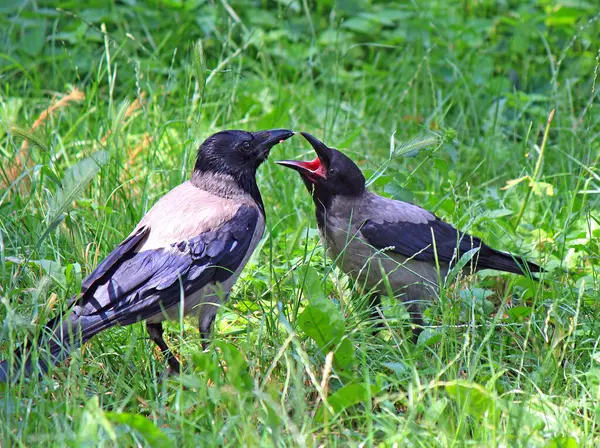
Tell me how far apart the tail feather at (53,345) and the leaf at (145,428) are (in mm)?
455

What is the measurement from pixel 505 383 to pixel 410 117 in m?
2.94

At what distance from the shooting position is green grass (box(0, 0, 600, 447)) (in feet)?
9.90

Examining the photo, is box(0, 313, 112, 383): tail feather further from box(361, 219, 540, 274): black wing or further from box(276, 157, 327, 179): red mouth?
box(361, 219, 540, 274): black wing

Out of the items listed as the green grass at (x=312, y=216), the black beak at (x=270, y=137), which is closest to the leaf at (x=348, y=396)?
the green grass at (x=312, y=216)

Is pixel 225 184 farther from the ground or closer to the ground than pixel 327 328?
farther from the ground

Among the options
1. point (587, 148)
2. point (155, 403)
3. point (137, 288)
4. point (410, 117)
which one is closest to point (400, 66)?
point (410, 117)

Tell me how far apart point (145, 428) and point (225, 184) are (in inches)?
69.2

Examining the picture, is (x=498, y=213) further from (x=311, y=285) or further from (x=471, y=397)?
(x=471, y=397)

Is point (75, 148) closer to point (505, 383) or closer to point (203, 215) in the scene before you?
point (203, 215)

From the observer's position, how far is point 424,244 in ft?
14.5

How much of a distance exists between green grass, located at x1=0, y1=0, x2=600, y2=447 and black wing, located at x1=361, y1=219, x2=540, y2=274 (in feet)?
0.53

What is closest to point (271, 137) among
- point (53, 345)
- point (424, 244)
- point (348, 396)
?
point (424, 244)

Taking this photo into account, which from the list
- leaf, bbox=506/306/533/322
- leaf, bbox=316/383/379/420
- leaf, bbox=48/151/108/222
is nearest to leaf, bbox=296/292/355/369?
leaf, bbox=316/383/379/420

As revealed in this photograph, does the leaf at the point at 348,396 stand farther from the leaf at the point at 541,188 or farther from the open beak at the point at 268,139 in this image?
the leaf at the point at 541,188
